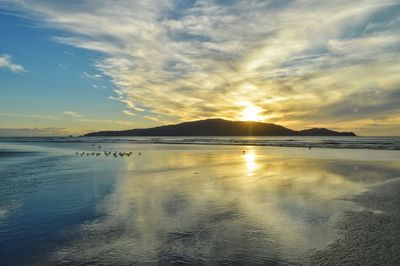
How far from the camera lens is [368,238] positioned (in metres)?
10.8

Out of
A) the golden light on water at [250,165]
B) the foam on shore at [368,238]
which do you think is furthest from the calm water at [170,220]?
the golden light on water at [250,165]

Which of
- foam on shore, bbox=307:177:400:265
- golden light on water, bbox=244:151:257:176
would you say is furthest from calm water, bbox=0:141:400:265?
golden light on water, bbox=244:151:257:176

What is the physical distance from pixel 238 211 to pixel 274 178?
1131 centimetres

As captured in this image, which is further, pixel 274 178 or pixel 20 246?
pixel 274 178

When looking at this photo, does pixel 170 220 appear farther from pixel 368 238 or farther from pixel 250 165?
pixel 250 165

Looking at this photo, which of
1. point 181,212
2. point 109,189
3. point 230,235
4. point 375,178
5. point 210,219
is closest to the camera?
point 230,235

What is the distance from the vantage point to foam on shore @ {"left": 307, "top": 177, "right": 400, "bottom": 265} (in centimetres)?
911

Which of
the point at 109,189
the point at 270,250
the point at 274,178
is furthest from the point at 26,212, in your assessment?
the point at 274,178

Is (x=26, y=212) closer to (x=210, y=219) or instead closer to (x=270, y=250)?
(x=210, y=219)

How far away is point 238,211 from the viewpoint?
47.5ft

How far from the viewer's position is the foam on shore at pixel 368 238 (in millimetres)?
9109

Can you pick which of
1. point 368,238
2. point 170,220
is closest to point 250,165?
point 170,220

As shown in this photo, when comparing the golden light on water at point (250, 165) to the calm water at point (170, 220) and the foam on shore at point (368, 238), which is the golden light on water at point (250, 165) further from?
the foam on shore at point (368, 238)

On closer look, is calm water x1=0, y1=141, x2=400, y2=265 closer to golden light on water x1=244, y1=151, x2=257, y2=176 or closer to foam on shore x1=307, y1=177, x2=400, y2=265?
foam on shore x1=307, y1=177, x2=400, y2=265
